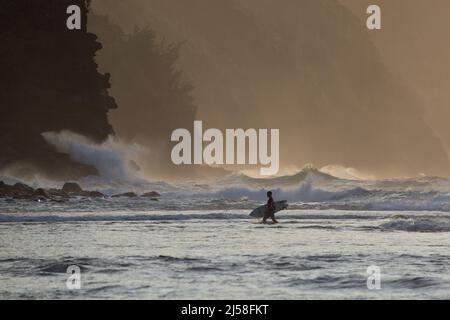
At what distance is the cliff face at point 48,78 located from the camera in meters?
49.5

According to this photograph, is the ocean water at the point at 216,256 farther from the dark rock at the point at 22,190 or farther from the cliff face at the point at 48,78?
the cliff face at the point at 48,78

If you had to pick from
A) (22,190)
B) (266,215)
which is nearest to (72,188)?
(22,190)

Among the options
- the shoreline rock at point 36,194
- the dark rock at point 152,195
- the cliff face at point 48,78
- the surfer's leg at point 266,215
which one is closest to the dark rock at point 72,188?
the shoreline rock at point 36,194

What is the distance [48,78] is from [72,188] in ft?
29.8

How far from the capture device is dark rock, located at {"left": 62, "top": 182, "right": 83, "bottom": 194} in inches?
1724

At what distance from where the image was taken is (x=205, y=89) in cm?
6047

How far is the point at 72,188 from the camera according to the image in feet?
147

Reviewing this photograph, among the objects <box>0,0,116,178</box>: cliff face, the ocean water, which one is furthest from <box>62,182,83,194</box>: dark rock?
the ocean water

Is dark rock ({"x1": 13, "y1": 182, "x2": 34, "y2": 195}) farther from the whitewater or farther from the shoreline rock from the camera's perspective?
the whitewater

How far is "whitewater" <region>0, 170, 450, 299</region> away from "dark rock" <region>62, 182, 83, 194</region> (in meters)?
4.19

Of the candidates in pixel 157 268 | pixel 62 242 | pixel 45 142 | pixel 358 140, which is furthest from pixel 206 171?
pixel 157 268

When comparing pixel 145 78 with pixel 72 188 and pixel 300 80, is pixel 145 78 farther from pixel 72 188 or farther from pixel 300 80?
pixel 72 188

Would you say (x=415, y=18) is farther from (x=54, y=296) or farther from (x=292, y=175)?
(x=54, y=296)

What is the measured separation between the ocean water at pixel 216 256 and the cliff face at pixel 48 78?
16983 mm
